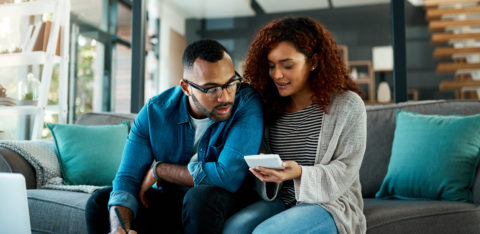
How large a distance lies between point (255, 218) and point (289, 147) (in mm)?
322

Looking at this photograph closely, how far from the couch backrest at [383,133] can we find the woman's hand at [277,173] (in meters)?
0.83

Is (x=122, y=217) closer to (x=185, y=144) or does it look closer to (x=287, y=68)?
(x=185, y=144)

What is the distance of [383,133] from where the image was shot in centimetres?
199

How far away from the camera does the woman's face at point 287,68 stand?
56.1 inches

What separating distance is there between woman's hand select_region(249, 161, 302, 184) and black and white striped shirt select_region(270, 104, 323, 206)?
0.19 m

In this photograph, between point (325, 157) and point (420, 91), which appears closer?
point (325, 157)

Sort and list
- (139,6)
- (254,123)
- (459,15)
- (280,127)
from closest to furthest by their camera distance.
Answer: (254,123), (280,127), (139,6), (459,15)

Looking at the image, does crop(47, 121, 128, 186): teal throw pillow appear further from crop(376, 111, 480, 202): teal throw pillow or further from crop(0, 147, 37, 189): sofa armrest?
crop(376, 111, 480, 202): teal throw pillow

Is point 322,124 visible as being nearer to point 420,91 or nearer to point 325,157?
point 325,157

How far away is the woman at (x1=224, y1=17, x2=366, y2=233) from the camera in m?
1.23

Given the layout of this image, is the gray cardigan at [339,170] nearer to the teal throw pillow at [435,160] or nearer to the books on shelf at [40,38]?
the teal throw pillow at [435,160]

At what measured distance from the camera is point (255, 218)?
125 centimetres

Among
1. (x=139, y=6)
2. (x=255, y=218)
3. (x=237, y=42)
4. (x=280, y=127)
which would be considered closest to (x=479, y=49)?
(x=237, y=42)

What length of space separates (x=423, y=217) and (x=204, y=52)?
98 centimetres
